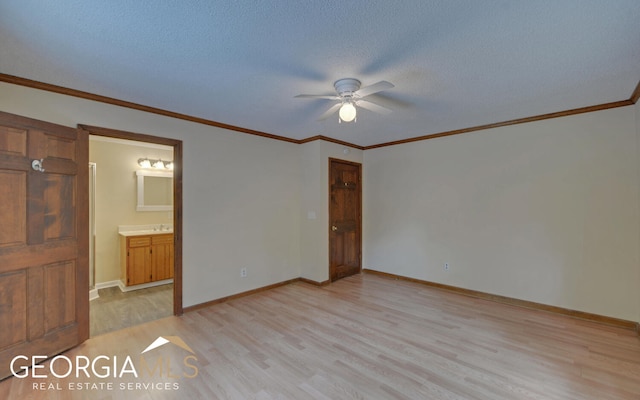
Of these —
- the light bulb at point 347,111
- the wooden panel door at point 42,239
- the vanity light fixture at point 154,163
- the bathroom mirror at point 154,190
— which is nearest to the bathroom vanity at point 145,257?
the bathroom mirror at point 154,190

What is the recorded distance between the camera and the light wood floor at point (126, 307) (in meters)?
3.11

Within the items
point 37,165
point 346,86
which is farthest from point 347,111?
point 37,165

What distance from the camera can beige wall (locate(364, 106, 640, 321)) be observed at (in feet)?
9.87

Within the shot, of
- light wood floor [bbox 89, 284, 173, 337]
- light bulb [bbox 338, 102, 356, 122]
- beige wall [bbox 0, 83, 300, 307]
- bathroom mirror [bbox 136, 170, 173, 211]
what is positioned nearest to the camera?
light bulb [bbox 338, 102, 356, 122]

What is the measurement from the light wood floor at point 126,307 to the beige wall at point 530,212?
3.64 meters

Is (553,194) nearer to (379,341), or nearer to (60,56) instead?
(379,341)

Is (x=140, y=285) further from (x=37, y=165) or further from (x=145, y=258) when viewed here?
(x=37, y=165)

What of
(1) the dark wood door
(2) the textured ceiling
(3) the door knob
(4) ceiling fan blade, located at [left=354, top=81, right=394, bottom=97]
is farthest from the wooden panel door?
(1) the dark wood door

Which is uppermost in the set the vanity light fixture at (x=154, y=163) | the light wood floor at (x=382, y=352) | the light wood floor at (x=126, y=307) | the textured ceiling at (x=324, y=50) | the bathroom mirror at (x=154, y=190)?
the textured ceiling at (x=324, y=50)

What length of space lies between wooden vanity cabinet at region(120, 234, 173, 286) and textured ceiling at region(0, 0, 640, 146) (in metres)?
2.48

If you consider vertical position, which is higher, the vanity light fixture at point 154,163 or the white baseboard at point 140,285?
the vanity light fixture at point 154,163

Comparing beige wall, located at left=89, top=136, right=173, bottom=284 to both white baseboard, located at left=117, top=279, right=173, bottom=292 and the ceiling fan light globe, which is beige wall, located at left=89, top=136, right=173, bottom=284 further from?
the ceiling fan light globe

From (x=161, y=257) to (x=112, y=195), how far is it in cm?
130

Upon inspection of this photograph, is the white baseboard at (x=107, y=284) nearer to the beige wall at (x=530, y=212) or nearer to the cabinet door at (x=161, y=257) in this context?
the cabinet door at (x=161, y=257)
